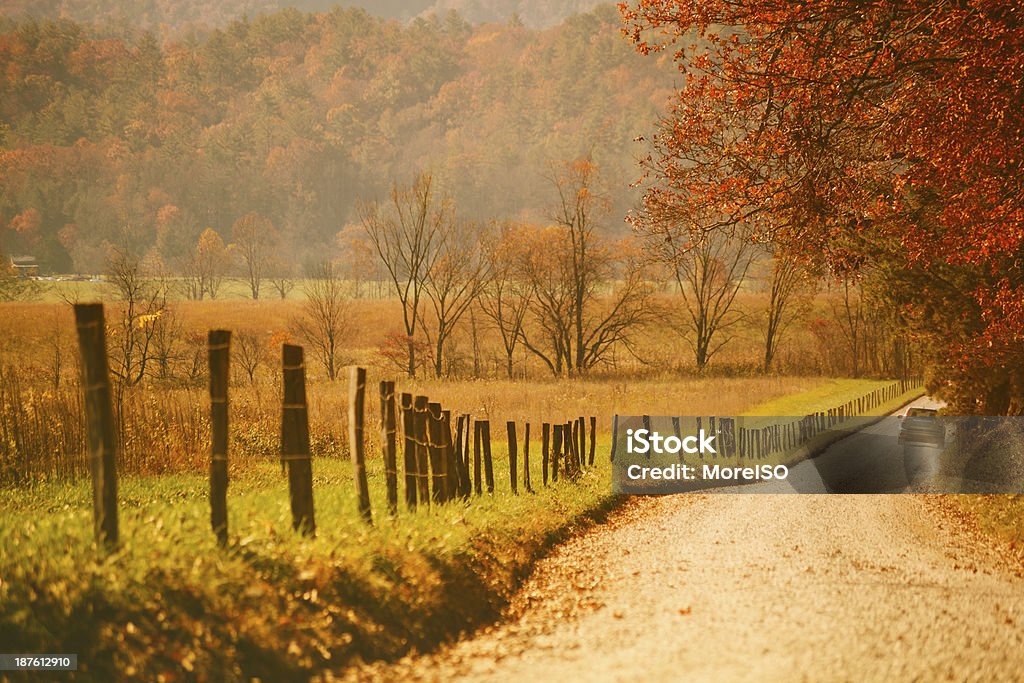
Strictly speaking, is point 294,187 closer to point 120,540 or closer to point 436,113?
point 436,113

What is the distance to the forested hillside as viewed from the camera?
9756cm

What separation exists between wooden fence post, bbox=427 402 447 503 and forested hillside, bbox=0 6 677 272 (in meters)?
71.0

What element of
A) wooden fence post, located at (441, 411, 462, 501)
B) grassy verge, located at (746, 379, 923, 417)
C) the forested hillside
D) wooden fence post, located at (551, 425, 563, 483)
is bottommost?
grassy verge, located at (746, 379, 923, 417)

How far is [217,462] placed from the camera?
29.0 ft

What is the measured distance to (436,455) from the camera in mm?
14148

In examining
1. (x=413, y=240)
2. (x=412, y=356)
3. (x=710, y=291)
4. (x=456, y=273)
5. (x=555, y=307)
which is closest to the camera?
(x=412, y=356)

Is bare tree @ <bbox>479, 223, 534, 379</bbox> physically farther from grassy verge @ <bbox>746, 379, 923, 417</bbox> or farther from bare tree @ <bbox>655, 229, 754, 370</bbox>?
grassy verge @ <bbox>746, 379, 923, 417</bbox>

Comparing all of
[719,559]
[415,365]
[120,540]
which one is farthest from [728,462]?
[415,365]


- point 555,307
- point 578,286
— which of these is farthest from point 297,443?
point 555,307

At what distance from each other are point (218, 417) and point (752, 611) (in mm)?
5541

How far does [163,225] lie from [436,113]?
4875cm

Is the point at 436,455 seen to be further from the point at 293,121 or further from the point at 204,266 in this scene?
the point at 293,121

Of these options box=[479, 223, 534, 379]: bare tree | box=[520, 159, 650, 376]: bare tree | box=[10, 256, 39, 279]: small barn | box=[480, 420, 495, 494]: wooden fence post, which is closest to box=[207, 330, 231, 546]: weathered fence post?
box=[480, 420, 495, 494]: wooden fence post

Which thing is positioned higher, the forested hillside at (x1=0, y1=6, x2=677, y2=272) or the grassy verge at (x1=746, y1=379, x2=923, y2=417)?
the forested hillside at (x1=0, y1=6, x2=677, y2=272)
